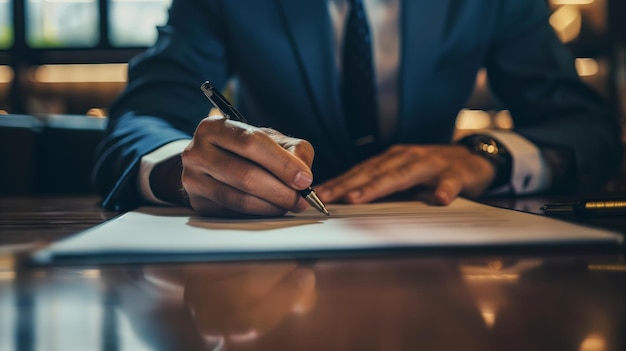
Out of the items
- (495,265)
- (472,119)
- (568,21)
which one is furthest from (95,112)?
(495,265)

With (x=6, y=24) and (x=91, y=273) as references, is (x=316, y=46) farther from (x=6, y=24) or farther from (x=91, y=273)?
(x=6, y=24)

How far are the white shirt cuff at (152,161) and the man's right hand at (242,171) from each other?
0.51 ft

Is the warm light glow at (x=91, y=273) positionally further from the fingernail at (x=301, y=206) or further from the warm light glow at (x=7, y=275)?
the fingernail at (x=301, y=206)

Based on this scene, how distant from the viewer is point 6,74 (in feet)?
10.7

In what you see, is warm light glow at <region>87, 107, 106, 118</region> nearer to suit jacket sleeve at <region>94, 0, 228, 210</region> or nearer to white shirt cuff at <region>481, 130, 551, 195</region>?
suit jacket sleeve at <region>94, 0, 228, 210</region>

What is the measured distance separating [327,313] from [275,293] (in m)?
0.04

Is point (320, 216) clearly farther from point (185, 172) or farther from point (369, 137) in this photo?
point (369, 137)

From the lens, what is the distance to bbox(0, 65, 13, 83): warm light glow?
318 cm

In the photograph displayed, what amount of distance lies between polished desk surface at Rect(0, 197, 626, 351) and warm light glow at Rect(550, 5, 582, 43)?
3127 mm

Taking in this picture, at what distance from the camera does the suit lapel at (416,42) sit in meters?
1.09

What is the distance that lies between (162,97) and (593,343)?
840mm

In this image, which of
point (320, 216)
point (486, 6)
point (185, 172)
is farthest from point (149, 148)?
point (486, 6)

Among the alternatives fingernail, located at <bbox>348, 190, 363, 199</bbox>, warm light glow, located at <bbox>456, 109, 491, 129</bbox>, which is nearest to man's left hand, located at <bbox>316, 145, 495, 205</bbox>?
fingernail, located at <bbox>348, 190, 363, 199</bbox>

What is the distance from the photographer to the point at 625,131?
9.59 ft
